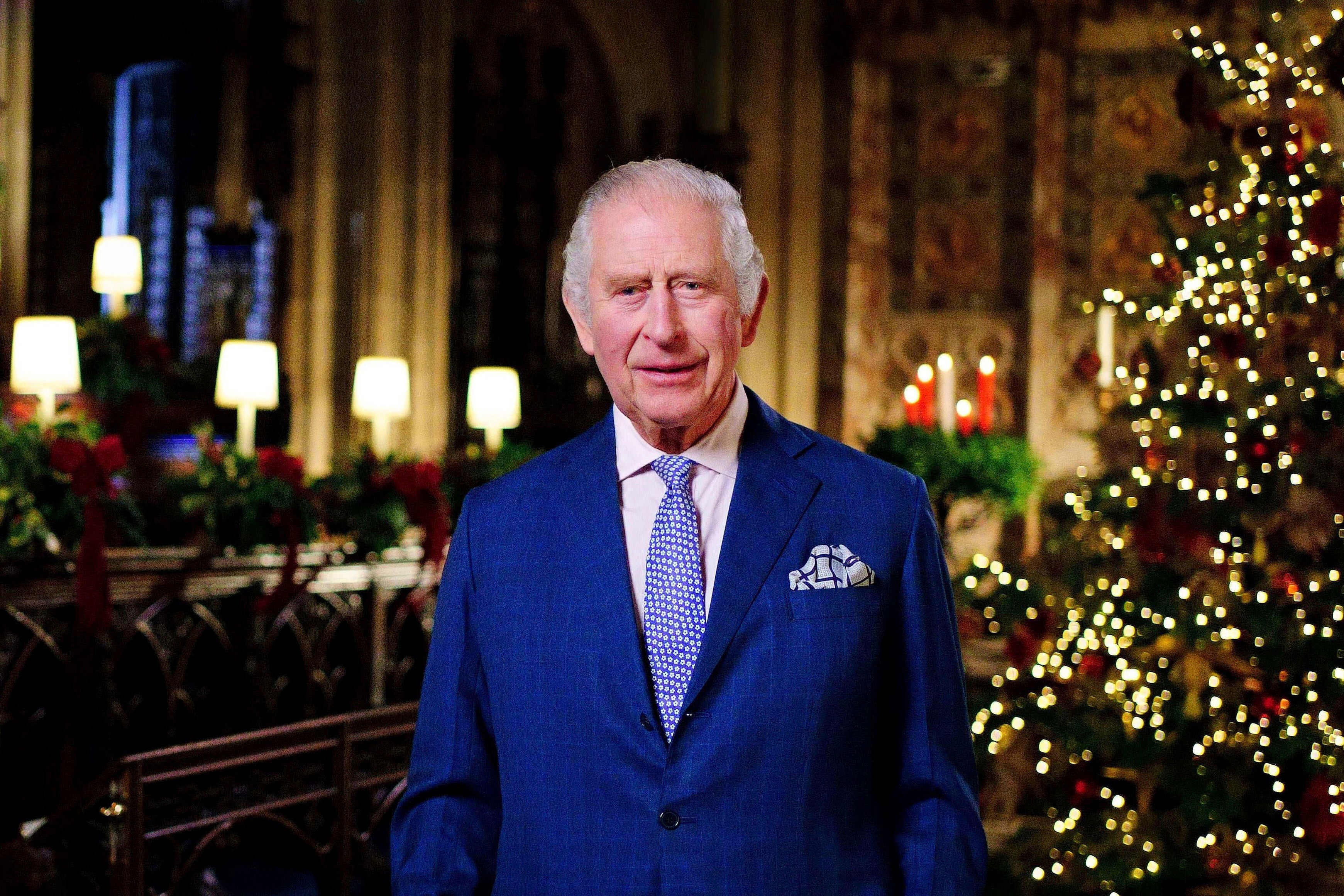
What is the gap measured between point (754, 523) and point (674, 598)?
0.13 metres

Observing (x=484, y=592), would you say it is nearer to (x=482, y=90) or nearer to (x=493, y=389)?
(x=493, y=389)

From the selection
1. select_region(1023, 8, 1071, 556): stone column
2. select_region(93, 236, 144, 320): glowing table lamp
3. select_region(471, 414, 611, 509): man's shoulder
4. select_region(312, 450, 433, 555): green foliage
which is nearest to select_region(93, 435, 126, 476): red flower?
select_region(312, 450, 433, 555): green foliage

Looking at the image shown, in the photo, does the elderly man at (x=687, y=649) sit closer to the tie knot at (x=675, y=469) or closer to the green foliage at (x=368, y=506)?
the tie knot at (x=675, y=469)

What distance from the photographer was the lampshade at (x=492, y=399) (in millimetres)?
7363

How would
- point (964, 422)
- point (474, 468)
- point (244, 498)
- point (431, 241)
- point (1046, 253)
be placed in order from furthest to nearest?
1. point (1046, 253)
2. point (431, 241)
3. point (964, 422)
4. point (474, 468)
5. point (244, 498)

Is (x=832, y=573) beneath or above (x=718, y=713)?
above

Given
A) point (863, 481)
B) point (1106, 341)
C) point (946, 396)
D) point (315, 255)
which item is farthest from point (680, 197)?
point (315, 255)

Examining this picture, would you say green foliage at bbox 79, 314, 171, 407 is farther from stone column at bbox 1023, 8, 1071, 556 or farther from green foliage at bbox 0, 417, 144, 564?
stone column at bbox 1023, 8, 1071, 556

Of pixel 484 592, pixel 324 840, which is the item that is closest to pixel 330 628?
pixel 324 840

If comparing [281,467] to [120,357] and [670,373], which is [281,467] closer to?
[120,357]

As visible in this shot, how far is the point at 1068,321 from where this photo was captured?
30.9ft

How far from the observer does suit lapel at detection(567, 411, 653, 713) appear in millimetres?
1628

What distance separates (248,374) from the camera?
6.00m

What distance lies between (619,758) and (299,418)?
6.59m
